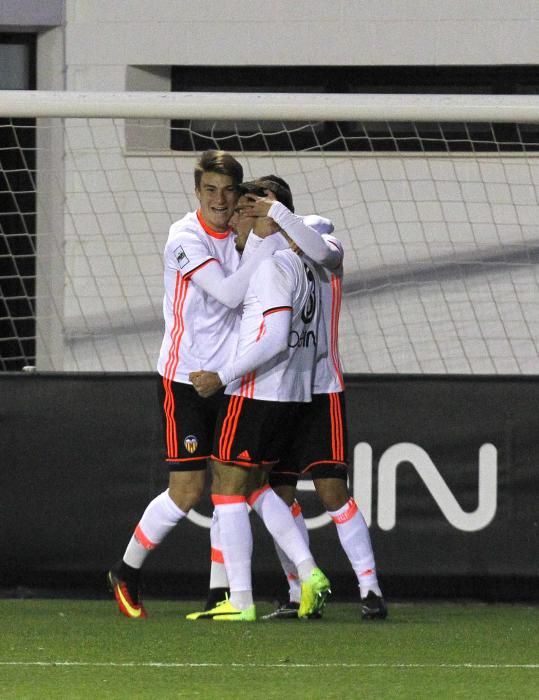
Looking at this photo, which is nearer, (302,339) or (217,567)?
(302,339)

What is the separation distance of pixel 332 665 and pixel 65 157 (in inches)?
212

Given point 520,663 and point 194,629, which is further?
point 194,629

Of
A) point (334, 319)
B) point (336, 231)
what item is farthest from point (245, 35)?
point (334, 319)

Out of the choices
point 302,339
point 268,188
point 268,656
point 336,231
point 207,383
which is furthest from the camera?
point 336,231

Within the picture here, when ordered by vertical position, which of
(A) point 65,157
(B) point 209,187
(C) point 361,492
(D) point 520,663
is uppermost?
(A) point 65,157

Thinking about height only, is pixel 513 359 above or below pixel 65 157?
below

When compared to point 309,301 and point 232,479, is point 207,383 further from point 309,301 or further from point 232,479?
point 309,301

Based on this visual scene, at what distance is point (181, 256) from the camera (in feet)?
20.6

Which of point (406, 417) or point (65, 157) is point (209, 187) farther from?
point (65, 157)

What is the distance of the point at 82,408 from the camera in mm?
7320

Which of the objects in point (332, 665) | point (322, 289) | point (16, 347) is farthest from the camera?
point (16, 347)

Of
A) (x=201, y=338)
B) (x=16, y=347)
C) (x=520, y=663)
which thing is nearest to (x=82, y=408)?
(x=201, y=338)

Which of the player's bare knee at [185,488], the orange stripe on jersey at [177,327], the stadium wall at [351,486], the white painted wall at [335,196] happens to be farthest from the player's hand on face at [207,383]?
the white painted wall at [335,196]

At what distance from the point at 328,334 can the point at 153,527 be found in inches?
40.7
